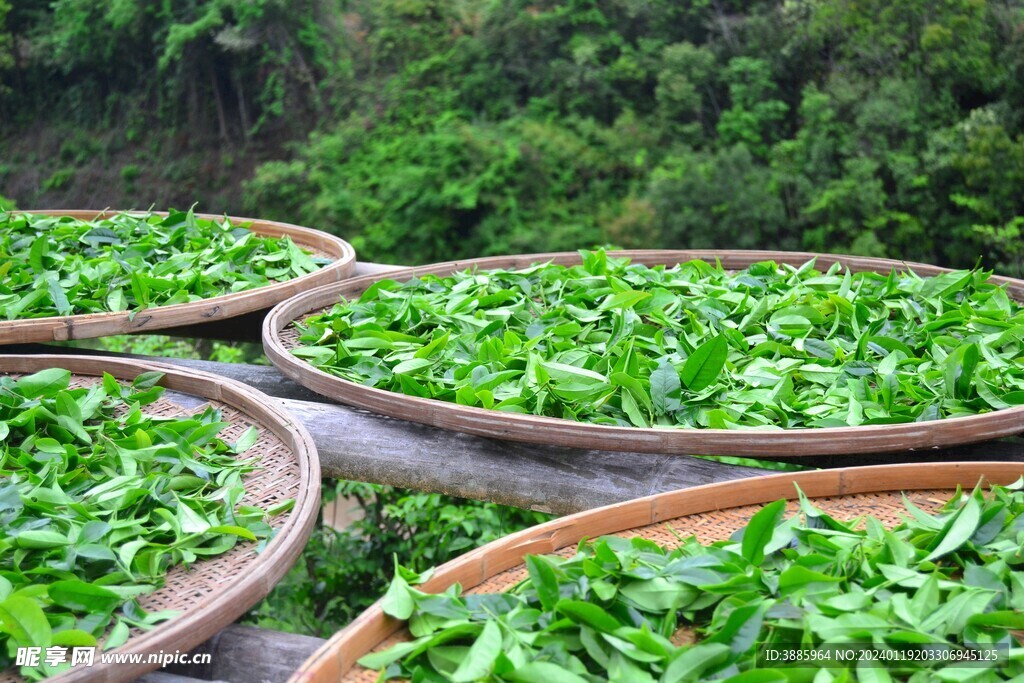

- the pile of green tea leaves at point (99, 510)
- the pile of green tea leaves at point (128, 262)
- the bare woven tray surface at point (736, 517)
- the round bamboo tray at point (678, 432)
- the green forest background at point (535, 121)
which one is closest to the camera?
the pile of green tea leaves at point (99, 510)

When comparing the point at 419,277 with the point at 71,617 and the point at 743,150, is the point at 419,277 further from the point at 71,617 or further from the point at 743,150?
the point at 743,150

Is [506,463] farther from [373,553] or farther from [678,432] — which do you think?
[373,553]

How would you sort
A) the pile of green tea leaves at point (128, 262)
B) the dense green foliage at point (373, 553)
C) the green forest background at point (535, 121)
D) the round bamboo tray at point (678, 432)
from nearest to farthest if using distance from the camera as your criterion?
1. the round bamboo tray at point (678, 432)
2. the pile of green tea leaves at point (128, 262)
3. the dense green foliage at point (373, 553)
4. the green forest background at point (535, 121)

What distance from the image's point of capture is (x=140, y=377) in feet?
5.57

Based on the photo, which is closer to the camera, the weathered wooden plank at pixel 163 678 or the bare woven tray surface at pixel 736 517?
the weathered wooden plank at pixel 163 678

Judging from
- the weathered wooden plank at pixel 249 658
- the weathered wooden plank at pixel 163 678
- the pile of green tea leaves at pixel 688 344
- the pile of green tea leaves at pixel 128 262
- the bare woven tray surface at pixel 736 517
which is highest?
the pile of green tea leaves at pixel 128 262

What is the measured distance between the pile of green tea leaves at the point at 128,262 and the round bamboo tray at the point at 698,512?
124 cm

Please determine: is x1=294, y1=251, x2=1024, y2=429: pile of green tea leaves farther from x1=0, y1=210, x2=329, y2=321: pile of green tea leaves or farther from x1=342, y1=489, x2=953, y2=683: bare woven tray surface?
x1=0, y1=210, x2=329, y2=321: pile of green tea leaves

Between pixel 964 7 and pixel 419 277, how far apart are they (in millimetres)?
5817

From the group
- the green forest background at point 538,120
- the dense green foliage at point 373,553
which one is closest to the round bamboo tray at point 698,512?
the dense green foliage at point 373,553

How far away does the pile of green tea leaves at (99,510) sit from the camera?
1020mm

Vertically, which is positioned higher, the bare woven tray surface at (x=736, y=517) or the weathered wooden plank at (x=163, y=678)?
the bare woven tray surface at (x=736, y=517)

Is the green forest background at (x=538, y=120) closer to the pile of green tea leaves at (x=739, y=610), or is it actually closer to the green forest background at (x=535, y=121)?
the green forest background at (x=535, y=121)

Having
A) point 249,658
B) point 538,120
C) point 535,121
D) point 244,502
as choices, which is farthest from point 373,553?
point 538,120
